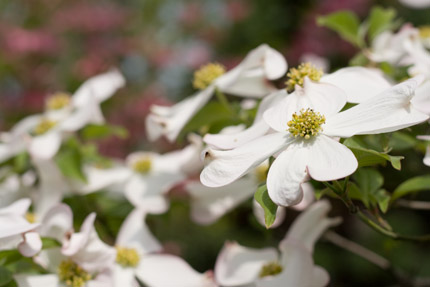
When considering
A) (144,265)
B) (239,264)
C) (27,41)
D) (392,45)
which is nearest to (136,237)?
(144,265)

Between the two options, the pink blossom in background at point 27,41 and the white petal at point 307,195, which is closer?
the white petal at point 307,195

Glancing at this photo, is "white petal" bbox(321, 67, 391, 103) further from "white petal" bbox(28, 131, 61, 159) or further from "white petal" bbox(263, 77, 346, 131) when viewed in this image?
"white petal" bbox(28, 131, 61, 159)

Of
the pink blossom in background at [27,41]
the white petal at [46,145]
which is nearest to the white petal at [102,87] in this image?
the white petal at [46,145]

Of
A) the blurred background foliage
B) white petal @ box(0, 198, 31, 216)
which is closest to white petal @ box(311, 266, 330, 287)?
white petal @ box(0, 198, 31, 216)

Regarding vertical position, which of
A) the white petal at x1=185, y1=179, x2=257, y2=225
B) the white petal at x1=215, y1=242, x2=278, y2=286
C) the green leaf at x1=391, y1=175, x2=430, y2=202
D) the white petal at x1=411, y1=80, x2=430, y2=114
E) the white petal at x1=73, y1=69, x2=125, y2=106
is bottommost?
the white petal at x1=215, y1=242, x2=278, y2=286

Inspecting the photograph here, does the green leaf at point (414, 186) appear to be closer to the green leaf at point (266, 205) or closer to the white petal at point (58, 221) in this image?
the green leaf at point (266, 205)

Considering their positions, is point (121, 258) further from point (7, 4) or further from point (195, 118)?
point (7, 4)

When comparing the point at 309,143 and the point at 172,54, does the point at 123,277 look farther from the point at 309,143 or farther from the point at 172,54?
the point at 172,54
